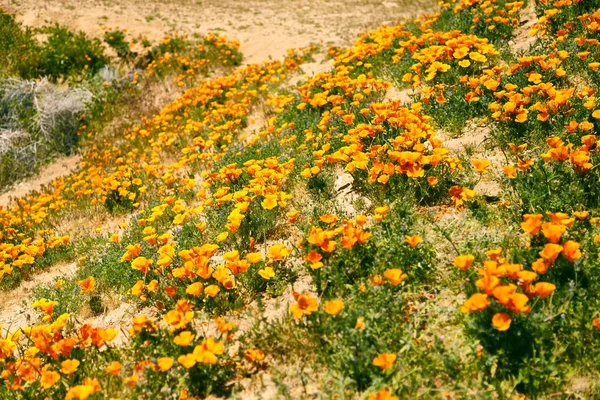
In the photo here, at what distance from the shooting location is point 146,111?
13742 mm

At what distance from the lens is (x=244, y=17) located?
21141 mm

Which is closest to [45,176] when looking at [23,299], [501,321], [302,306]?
[23,299]

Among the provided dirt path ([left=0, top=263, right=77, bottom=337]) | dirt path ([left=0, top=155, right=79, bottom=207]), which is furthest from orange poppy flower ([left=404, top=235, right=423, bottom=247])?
dirt path ([left=0, top=155, right=79, bottom=207])

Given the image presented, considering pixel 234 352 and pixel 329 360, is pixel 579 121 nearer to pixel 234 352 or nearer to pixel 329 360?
pixel 329 360

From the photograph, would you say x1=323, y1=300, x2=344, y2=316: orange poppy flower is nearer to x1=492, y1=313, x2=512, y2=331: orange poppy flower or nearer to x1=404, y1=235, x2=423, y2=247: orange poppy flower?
x1=404, y1=235, x2=423, y2=247: orange poppy flower

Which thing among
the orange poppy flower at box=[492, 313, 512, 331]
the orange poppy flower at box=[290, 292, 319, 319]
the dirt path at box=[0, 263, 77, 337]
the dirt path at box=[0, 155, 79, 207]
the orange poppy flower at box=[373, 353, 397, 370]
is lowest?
the dirt path at box=[0, 155, 79, 207]

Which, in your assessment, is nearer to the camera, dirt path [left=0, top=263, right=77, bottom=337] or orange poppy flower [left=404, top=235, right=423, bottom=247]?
orange poppy flower [left=404, top=235, right=423, bottom=247]

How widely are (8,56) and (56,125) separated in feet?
15.1

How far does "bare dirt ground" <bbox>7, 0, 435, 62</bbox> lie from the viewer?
17.5 m

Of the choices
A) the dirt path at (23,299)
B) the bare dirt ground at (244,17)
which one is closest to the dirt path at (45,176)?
the dirt path at (23,299)

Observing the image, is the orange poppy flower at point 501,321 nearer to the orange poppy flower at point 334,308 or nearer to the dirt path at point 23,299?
the orange poppy flower at point 334,308

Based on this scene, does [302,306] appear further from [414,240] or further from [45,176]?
[45,176]

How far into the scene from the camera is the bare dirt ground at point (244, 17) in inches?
691

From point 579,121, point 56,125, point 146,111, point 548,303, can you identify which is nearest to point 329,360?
point 548,303
